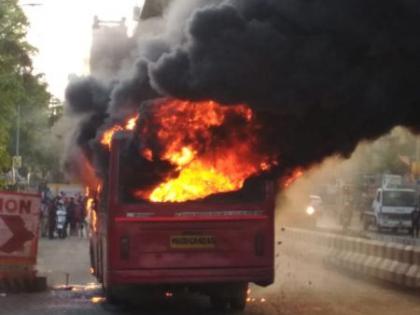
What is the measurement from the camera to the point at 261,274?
1345 cm

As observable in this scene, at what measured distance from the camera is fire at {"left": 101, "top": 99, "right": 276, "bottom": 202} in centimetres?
1358

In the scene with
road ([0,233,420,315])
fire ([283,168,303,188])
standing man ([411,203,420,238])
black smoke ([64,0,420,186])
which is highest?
black smoke ([64,0,420,186])

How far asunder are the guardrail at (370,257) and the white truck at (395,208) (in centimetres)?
1674

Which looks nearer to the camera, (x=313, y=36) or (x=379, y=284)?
(x=313, y=36)

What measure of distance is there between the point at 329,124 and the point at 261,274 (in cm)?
212

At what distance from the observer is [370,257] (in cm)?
2083

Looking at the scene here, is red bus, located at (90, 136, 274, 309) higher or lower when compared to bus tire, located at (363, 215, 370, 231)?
lower

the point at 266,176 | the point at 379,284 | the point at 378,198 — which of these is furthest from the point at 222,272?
the point at 378,198

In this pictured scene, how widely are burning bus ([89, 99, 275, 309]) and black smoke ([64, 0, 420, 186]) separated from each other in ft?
1.69

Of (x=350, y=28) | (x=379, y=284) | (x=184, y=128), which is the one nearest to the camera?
(x=350, y=28)

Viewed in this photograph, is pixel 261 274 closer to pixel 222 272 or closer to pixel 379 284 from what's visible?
pixel 222 272

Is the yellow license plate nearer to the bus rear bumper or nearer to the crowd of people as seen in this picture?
the bus rear bumper

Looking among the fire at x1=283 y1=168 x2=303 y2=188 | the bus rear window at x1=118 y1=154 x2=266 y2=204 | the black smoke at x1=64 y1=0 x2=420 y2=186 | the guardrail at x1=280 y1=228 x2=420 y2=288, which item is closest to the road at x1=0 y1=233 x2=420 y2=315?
the guardrail at x1=280 y1=228 x2=420 y2=288

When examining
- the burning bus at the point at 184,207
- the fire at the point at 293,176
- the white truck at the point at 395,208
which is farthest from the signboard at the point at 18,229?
the white truck at the point at 395,208
